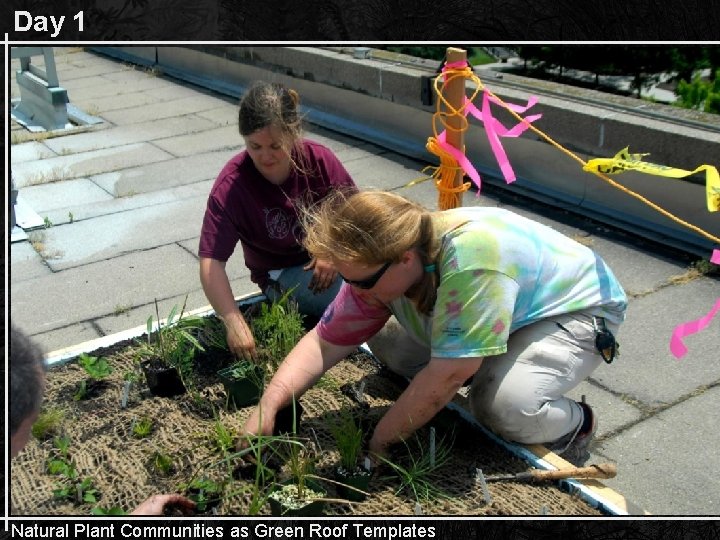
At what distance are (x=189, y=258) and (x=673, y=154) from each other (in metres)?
2.76

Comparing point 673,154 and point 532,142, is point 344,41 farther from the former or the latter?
point 532,142

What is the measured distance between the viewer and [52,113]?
25.6 feet

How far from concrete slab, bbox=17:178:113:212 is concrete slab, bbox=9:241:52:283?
→ 2.02ft

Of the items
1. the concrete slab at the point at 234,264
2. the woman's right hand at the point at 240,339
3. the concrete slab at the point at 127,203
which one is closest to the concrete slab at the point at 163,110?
the concrete slab at the point at 127,203

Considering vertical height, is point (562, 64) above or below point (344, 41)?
below

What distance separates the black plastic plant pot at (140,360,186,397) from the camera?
3006mm

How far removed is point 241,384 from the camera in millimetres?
2930

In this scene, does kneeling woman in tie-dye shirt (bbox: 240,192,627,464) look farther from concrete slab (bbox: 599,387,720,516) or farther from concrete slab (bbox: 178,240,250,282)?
concrete slab (bbox: 178,240,250,282)

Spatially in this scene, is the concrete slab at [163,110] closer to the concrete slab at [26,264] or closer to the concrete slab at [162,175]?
the concrete slab at [162,175]

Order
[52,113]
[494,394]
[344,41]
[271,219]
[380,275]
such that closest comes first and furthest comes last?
[344,41] < [380,275] < [494,394] < [271,219] < [52,113]

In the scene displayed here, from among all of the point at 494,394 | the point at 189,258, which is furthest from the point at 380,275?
the point at 189,258

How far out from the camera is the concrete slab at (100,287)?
14.2 ft

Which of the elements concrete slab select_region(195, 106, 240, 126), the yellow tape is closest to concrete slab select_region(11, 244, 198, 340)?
the yellow tape

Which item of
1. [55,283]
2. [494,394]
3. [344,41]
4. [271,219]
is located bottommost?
[55,283]
